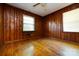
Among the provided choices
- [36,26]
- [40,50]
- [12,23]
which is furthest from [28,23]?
[40,50]

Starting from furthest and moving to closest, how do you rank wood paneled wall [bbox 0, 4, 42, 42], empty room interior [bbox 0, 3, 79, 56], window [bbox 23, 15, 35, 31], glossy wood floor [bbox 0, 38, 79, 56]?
window [bbox 23, 15, 35, 31] < wood paneled wall [bbox 0, 4, 42, 42] < empty room interior [bbox 0, 3, 79, 56] < glossy wood floor [bbox 0, 38, 79, 56]

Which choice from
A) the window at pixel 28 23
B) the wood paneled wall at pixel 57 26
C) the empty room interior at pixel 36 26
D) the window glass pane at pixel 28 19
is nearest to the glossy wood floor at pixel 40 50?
the empty room interior at pixel 36 26

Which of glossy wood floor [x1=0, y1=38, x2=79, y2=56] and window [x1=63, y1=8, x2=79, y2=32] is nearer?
glossy wood floor [x1=0, y1=38, x2=79, y2=56]

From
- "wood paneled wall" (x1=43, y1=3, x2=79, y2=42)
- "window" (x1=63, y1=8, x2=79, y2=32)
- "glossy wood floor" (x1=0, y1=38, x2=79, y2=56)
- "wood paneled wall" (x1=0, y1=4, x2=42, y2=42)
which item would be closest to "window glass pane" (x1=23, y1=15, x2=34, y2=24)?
"wood paneled wall" (x1=0, y1=4, x2=42, y2=42)

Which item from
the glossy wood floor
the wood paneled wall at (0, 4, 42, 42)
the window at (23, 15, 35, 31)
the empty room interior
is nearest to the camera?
the glossy wood floor

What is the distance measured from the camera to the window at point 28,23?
235 inches

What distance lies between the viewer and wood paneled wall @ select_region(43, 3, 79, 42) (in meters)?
4.68

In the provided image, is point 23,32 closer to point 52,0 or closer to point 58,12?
point 58,12

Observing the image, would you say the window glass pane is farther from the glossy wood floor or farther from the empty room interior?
the glossy wood floor

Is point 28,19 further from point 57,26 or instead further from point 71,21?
point 71,21

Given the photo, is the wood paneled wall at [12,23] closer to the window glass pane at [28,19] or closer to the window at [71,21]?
the window glass pane at [28,19]

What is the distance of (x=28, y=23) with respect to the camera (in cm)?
631

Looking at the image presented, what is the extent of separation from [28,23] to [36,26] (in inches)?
43.5

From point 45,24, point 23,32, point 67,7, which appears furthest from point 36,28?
point 67,7
